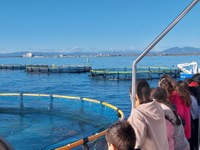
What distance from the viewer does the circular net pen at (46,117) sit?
10828 millimetres

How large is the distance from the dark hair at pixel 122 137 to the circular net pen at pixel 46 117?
6762 mm

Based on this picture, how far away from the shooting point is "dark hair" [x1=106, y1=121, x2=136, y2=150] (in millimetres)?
2320

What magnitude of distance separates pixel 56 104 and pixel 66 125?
157 centimetres

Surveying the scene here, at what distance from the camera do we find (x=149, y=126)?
8.80 ft

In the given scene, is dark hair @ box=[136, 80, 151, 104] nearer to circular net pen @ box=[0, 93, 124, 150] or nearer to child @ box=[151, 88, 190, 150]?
child @ box=[151, 88, 190, 150]

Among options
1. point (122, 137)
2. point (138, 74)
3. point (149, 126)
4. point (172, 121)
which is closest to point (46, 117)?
point (172, 121)

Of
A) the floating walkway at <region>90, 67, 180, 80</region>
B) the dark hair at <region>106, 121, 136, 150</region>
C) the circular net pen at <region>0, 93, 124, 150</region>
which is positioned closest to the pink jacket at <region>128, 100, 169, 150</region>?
the dark hair at <region>106, 121, 136, 150</region>

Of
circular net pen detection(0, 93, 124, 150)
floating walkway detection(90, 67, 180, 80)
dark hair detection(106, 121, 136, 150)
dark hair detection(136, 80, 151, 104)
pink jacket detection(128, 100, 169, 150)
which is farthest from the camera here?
floating walkway detection(90, 67, 180, 80)

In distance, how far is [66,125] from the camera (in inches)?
520

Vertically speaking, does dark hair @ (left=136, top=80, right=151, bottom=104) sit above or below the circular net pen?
above

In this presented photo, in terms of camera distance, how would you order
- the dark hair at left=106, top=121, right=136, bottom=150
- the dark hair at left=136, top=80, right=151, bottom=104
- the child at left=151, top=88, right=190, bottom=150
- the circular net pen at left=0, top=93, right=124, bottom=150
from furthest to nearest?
the circular net pen at left=0, top=93, right=124, bottom=150, the child at left=151, top=88, right=190, bottom=150, the dark hair at left=136, top=80, right=151, bottom=104, the dark hair at left=106, top=121, right=136, bottom=150

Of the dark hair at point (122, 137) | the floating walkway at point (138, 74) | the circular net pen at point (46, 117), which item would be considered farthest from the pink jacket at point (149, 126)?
the floating walkway at point (138, 74)

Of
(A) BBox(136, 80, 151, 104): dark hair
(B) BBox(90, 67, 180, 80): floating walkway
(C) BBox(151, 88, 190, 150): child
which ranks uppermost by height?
(A) BBox(136, 80, 151, 104): dark hair

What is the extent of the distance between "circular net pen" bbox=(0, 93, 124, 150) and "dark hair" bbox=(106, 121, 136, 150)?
22.2 ft
